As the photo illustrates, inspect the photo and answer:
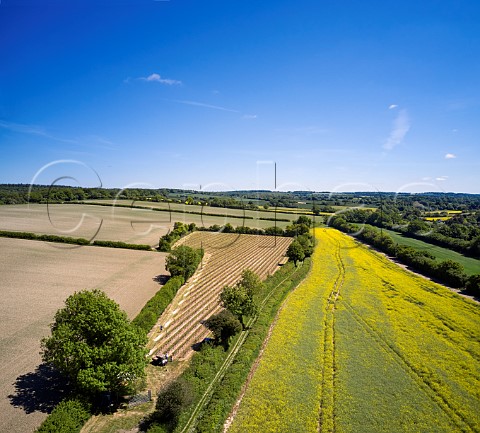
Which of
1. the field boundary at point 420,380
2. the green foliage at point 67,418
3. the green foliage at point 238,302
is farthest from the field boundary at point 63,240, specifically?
the field boundary at point 420,380

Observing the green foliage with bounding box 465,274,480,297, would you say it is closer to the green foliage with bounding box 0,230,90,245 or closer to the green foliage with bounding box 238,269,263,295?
the green foliage with bounding box 238,269,263,295

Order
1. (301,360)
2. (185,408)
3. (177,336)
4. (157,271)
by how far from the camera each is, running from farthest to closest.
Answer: (157,271) → (177,336) → (301,360) → (185,408)

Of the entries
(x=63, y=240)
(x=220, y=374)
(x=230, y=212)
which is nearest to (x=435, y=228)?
(x=230, y=212)

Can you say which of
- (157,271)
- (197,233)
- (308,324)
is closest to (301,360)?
(308,324)

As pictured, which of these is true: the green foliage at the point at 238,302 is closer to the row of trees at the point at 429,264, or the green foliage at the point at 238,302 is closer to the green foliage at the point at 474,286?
the green foliage at the point at 474,286

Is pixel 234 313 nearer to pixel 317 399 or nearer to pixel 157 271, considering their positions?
pixel 317 399

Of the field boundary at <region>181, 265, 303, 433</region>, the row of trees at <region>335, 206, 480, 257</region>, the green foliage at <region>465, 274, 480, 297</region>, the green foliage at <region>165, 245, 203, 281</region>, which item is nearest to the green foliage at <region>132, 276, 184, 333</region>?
the green foliage at <region>165, 245, 203, 281</region>

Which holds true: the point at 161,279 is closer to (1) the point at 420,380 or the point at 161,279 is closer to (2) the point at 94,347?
(2) the point at 94,347
